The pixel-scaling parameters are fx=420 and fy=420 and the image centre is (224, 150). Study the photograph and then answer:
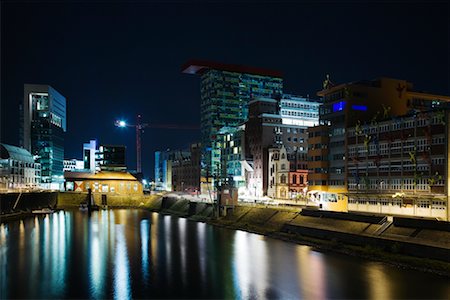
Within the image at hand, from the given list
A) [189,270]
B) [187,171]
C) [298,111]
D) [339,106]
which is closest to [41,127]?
[187,171]

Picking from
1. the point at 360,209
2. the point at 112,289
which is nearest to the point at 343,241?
the point at 360,209

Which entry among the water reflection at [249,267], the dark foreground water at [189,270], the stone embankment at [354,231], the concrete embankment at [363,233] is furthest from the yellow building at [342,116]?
the water reflection at [249,267]

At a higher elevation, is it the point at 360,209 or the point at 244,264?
the point at 360,209

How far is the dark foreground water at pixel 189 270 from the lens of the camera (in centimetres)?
3769

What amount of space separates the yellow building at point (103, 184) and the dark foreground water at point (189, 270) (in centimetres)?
7832

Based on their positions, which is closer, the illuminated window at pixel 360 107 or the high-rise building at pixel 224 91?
the illuminated window at pixel 360 107

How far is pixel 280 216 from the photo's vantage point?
7381 cm

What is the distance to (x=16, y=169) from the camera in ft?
447

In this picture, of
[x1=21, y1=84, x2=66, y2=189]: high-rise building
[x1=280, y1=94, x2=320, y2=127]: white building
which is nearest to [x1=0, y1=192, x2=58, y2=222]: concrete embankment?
[x1=21, y1=84, x2=66, y2=189]: high-rise building

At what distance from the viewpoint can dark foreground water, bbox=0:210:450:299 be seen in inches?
1484

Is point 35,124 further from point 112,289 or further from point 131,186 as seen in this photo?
point 112,289

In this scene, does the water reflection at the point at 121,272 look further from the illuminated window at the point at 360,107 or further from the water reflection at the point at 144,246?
the illuminated window at the point at 360,107

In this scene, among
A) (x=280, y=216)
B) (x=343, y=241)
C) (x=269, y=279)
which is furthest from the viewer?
(x=280, y=216)

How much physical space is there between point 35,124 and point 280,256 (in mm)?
154327
